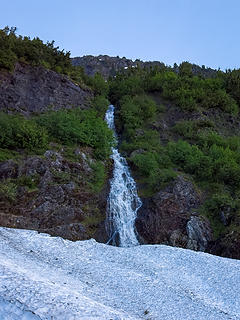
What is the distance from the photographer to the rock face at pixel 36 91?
76.3 feet

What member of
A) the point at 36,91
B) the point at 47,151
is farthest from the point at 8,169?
the point at 36,91

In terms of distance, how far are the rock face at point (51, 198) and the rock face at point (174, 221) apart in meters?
2.11

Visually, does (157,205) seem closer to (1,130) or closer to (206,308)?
(206,308)

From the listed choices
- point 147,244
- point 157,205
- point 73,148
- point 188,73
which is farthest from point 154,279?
point 188,73

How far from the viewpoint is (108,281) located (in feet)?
32.6

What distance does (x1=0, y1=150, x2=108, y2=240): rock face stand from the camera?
46.0ft

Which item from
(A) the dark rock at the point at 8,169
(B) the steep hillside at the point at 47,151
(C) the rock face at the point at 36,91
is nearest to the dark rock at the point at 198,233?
(B) the steep hillside at the point at 47,151

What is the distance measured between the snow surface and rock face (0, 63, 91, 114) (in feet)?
42.3

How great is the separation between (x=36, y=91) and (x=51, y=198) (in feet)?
41.1

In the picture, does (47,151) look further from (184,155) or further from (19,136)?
(184,155)

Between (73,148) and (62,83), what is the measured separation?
10262mm

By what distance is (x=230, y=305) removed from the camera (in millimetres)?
9633

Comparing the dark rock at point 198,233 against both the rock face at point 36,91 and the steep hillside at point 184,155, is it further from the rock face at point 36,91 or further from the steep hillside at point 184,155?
the rock face at point 36,91

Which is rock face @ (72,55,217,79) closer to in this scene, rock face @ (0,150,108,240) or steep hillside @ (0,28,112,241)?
steep hillside @ (0,28,112,241)
